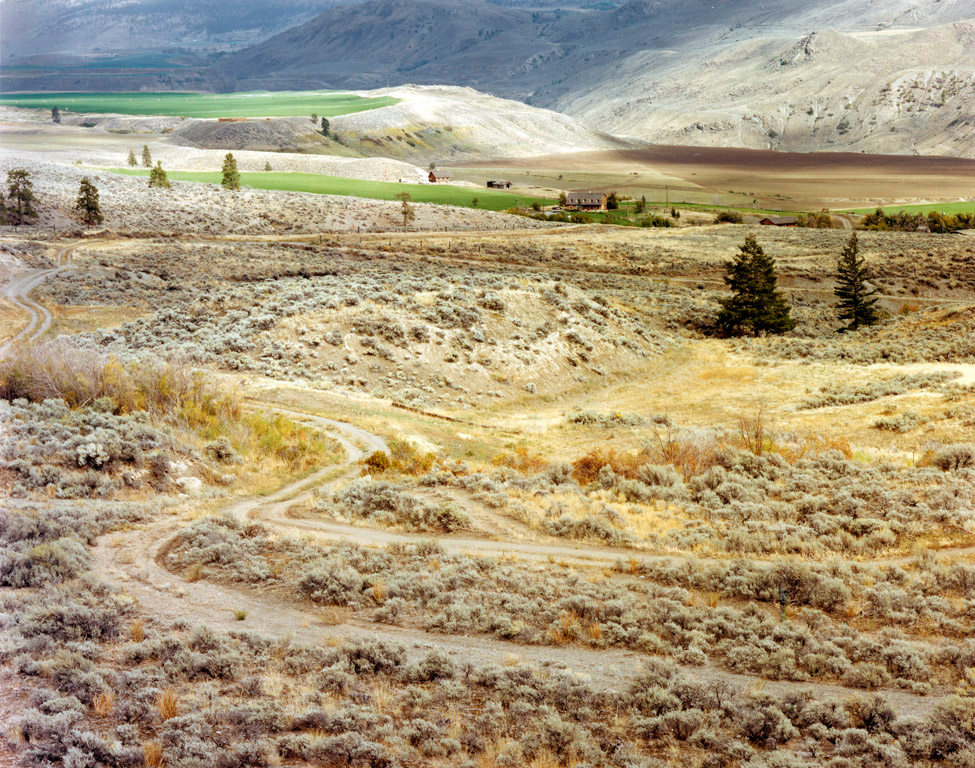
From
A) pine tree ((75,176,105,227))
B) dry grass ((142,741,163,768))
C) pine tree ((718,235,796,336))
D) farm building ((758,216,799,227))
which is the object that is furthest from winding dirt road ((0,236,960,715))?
farm building ((758,216,799,227))

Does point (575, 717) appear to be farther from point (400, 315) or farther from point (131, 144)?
point (131, 144)

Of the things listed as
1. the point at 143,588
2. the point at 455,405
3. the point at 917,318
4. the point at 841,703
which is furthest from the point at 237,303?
the point at 917,318

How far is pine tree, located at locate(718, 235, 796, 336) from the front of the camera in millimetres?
53156

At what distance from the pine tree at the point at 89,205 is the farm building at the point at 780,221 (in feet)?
293

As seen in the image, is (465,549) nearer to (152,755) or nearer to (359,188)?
(152,755)

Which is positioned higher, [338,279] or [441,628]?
[338,279]

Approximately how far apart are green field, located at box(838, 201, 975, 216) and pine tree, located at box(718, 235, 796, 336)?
85.5 meters

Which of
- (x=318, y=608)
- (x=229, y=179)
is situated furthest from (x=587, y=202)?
(x=318, y=608)

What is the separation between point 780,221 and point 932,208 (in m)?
31.6

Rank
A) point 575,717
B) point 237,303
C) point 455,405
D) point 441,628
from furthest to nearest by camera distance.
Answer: point 237,303
point 455,405
point 441,628
point 575,717

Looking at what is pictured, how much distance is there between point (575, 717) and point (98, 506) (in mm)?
11635

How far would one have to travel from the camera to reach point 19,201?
76938mm

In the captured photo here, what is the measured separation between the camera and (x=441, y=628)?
43.0 feet

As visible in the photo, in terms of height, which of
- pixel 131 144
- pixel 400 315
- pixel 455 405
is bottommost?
pixel 455 405
